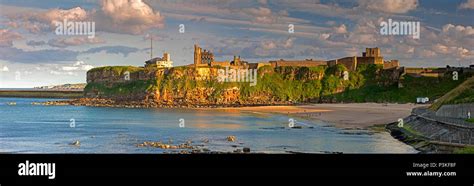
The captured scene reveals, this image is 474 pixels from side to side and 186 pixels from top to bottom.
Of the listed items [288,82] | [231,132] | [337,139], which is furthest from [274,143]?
[288,82]

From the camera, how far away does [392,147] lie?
32.3m

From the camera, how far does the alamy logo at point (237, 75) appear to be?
408 feet

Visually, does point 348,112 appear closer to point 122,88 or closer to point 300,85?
point 300,85

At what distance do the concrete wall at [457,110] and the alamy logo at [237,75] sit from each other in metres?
83.2

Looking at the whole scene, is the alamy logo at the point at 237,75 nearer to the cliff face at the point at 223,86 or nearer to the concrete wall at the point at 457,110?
the cliff face at the point at 223,86

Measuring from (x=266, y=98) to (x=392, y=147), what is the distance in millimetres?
91749

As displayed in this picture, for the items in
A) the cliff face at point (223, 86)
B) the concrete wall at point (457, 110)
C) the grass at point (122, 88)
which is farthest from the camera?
the grass at point (122, 88)
